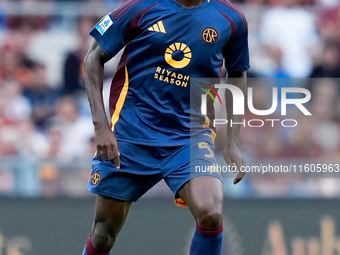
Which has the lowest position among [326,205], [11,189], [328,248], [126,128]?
[328,248]

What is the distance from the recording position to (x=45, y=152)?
6.78 meters

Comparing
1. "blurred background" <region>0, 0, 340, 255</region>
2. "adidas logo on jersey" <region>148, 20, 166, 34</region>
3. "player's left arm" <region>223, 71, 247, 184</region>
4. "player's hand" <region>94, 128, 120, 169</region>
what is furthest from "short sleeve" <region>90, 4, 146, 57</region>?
"blurred background" <region>0, 0, 340, 255</region>

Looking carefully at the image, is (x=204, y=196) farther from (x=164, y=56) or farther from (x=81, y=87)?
(x=81, y=87)

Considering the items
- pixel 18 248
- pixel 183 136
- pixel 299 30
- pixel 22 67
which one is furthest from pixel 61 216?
pixel 299 30

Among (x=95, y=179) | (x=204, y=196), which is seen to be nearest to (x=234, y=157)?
(x=204, y=196)

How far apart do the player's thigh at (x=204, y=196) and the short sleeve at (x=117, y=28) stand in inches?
40.9

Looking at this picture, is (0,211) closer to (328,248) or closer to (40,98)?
(40,98)

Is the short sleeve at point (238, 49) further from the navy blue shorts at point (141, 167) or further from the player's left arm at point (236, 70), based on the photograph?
the navy blue shorts at point (141, 167)

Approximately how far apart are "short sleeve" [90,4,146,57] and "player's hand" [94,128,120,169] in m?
0.56

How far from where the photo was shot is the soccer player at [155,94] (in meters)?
4.15

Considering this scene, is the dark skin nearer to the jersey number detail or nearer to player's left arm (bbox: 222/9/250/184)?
player's left arm (bbox: 222/9/250/184)

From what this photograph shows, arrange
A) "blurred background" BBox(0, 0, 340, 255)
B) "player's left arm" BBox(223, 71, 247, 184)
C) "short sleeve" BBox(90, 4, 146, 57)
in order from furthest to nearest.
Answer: "blurred background" BBox(0, 0, 340, 255) → "player's left arm" BBox(223, 71, 247, 184) → "short sleeve" BBox(90, 4, 146, 57)

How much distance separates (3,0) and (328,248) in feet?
15.8

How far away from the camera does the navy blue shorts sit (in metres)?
4.18
